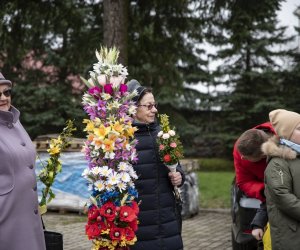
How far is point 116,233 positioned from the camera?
13.1 feet

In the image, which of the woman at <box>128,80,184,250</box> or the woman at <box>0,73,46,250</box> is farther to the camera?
the woman at <box>128,80,184,250</box>

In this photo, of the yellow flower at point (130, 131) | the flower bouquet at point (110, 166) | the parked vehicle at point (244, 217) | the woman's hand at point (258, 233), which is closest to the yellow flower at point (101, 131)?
the flower bouquet at point (110, 166)

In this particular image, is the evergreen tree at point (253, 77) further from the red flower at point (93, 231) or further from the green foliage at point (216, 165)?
the red flower at point (93, 231)

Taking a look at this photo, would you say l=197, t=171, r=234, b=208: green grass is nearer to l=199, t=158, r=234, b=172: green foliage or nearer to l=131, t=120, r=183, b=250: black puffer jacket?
l=131, t=120, r=183, b=250: black puffer jacket

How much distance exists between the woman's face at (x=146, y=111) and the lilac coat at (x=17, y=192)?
101 centimetres

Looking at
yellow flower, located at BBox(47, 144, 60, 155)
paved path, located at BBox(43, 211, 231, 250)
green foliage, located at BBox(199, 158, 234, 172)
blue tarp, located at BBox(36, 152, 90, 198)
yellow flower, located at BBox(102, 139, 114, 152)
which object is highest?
yellow flower, located at BBox(102, 139, 114, 152)

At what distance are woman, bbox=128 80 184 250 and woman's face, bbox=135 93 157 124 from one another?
3.5 inches

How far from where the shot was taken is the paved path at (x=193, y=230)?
8.14 m

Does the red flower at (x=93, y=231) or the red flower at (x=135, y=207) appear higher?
the red flower at (x=135, y=207)

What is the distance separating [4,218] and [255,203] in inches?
115

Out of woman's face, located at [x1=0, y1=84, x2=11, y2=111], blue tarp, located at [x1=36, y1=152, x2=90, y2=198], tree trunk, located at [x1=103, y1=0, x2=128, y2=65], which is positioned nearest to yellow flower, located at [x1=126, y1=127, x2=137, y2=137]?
woman's face, located at [x1=0, y1=84, x2=11, y2=111]

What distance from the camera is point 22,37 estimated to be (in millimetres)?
12609

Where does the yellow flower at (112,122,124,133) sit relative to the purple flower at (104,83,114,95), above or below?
below

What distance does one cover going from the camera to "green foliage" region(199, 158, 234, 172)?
92.3ft
